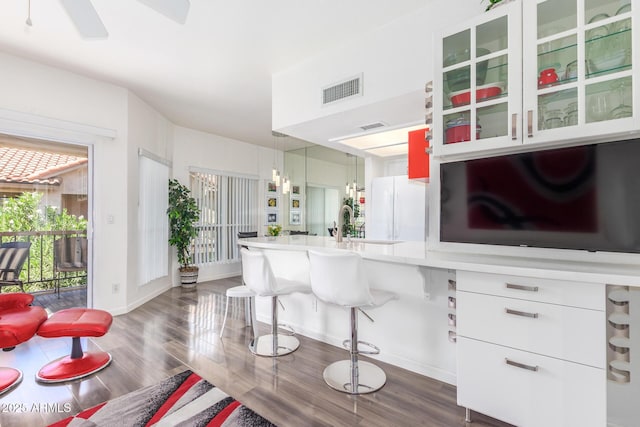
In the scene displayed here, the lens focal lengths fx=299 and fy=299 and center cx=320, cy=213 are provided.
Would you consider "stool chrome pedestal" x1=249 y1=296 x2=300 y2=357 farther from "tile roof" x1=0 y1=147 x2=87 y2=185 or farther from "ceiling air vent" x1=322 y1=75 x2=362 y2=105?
"tile roof" x1=0 y1=147 x2=87 y2=185

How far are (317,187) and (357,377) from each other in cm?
498

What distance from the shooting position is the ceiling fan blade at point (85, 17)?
1600 millimetres

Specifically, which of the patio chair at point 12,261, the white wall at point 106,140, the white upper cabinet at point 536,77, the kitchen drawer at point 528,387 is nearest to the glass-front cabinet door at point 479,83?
the white upper cabinet at point 536,77

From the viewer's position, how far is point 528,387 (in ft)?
5.10

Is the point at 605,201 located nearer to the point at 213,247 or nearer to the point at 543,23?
the point at 543,23

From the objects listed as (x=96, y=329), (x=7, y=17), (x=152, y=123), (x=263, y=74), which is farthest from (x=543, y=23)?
(x=152, y=123)

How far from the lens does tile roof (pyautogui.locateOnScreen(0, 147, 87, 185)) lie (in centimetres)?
322

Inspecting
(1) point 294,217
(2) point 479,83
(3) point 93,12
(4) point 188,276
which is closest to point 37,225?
(4) point 188,276

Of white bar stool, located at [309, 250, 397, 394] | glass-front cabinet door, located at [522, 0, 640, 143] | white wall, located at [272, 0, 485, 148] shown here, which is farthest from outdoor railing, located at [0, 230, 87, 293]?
glass-front cabinet door, located at [522, 0, 640, 143]

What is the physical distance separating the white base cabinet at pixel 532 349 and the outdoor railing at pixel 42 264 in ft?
14.5

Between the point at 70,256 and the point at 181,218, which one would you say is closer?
the point at 70,256

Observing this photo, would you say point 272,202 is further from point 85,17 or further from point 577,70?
point 577,70

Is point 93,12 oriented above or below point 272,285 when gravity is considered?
above

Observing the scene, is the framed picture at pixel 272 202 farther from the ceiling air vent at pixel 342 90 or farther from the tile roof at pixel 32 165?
the ceiling air vent at pixel 342 90
